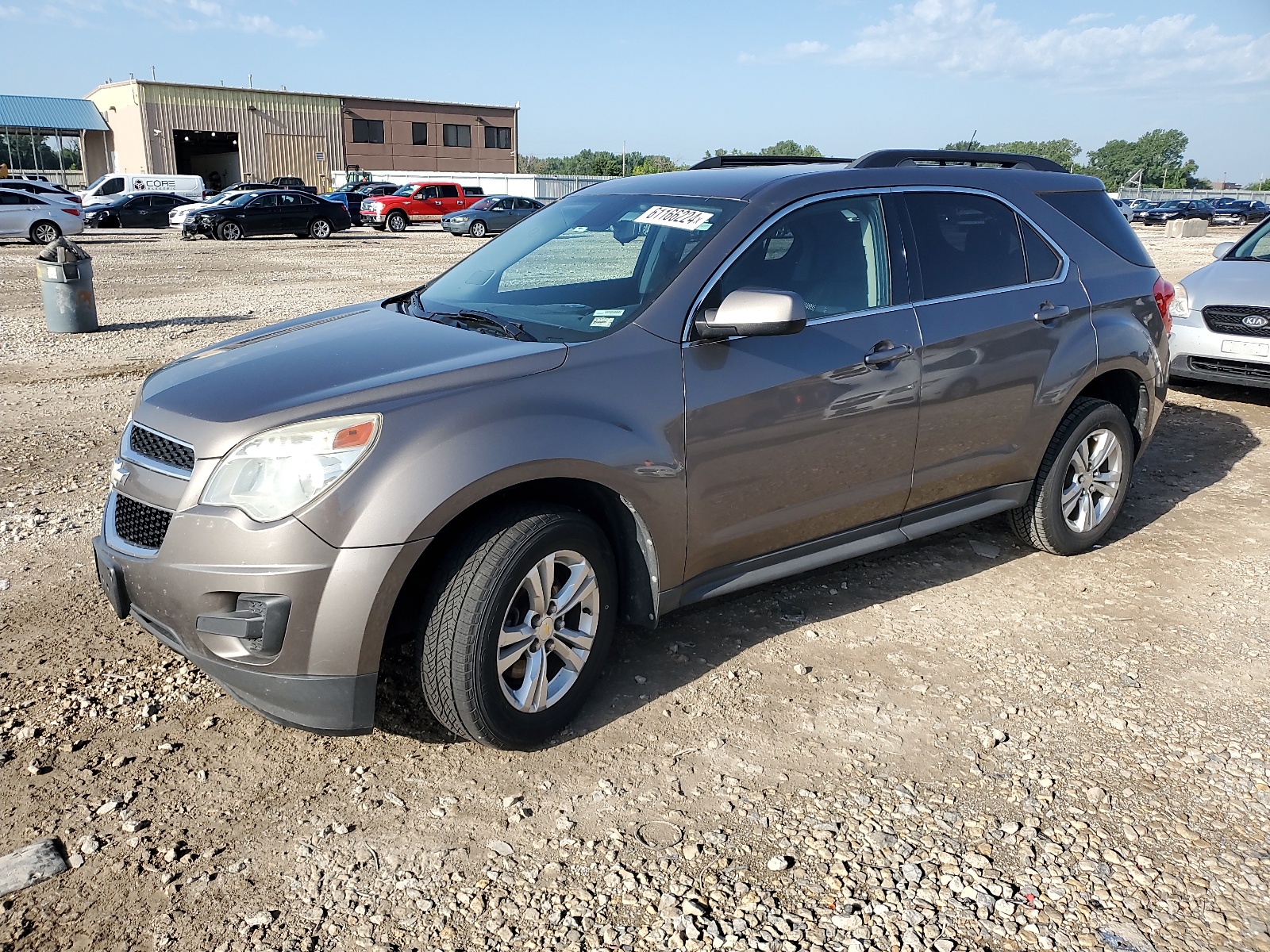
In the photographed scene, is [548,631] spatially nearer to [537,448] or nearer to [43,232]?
[537,448]

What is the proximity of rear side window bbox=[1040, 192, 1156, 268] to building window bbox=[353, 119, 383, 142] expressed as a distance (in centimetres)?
6308

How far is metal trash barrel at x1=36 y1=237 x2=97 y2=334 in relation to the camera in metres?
11.4

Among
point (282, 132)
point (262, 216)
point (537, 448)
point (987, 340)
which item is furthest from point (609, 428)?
point (282, 132)

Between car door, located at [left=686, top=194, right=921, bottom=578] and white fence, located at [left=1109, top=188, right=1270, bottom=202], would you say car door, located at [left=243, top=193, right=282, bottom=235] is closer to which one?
car door, located at [left=686, top=194, right=921, bottom=578]

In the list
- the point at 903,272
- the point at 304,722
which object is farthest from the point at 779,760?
the point at 903,272

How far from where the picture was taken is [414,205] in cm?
3656

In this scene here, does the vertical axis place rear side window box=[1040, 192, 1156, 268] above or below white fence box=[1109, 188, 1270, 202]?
below

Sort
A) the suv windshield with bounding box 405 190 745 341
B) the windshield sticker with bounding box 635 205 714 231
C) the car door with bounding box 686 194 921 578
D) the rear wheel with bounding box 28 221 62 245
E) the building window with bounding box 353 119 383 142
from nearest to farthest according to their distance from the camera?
the car door with bounding box 686 194 921 578 → the suv windshield with bounding box 405 190 745 341 → the windshield sticker with bounding box 635 205 714 231 → the rear wheel with bounding box 28 221 62 245 → the building window with bounding box 353 119 383 142

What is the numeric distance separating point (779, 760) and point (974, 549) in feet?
7.96

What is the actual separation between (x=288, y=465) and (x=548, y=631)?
0.96 metres

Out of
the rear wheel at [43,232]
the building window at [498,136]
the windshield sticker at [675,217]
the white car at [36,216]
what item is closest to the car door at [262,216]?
the white car at [36,216]

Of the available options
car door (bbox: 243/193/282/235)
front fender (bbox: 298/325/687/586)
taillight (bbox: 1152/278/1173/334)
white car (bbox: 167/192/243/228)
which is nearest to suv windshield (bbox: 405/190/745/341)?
front fender (bbox: 298/325/687/586)

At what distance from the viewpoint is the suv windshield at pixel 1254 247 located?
910cm

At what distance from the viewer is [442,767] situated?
321cm
